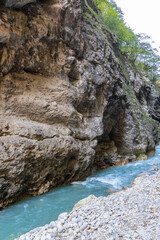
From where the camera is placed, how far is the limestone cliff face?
6.58 meters

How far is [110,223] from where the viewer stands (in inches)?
Answer: 155

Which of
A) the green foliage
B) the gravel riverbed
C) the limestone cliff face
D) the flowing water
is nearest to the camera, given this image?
the gravel riverbed

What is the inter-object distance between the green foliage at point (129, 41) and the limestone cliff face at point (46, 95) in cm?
1074

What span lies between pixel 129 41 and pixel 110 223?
80.6 feet

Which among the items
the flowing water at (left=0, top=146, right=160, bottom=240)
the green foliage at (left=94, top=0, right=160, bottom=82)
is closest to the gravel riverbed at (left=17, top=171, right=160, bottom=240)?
the flowing water at (left=0, top=146, right=160, bottom=240)

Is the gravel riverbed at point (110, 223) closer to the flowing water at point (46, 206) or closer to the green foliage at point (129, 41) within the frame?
the flowing water at point (46, 206)

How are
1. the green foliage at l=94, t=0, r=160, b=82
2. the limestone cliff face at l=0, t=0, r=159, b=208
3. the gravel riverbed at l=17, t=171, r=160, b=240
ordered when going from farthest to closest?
the green foliage at l=94, t=0, r=160, b=82
the limestone cliff face at l=0, t=0, r=159, b=208
the gravel riverbed at l=17, t=171, r=160, b=240

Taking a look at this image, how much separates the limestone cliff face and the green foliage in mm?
10743

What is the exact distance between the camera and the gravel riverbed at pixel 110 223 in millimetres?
3480

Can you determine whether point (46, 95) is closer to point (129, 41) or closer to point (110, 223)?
point (110, 223)

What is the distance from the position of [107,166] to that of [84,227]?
10188 millimetres

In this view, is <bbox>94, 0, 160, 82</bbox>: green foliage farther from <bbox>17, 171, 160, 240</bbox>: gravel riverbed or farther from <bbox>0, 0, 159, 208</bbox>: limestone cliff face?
<bbox>17, 171, 160, 240</bbox>: gravel riverbed

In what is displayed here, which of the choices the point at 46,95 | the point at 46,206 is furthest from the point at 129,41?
the point at 46,206

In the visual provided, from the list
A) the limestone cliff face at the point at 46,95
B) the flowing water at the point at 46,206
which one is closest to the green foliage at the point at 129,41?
the limestone cliff face at the point at 46,95
